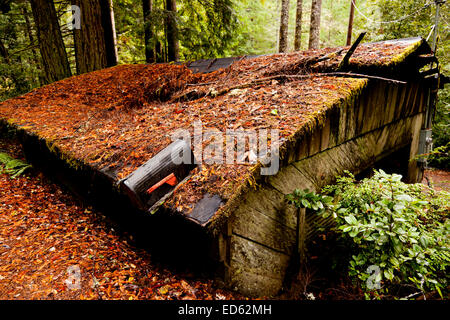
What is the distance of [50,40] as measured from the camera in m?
7.22

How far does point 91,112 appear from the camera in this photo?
438cm

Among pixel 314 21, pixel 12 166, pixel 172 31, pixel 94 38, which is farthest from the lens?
pixel 314 21

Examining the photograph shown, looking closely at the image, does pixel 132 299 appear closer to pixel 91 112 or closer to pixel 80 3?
pixel 91 112

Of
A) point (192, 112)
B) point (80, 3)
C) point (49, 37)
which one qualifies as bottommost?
point (192, 112)

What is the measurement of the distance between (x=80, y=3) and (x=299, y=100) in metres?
7.52

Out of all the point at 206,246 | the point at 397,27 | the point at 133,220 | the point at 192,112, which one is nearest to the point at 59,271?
the point at 133,220

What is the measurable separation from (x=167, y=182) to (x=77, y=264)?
1252 millimetres

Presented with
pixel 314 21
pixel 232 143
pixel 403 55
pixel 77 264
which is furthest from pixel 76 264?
pixel 314 21

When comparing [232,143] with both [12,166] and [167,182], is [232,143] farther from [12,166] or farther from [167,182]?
[12,166]

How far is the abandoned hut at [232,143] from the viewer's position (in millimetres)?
1932

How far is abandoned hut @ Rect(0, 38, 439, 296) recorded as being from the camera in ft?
6.34

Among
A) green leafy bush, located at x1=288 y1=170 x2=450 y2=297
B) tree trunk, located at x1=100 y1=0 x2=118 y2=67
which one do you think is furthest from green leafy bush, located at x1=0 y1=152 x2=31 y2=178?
green leafy bush, located at x1=288 y1=170 x2=450 y2=297

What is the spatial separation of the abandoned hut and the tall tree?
9.45 ft

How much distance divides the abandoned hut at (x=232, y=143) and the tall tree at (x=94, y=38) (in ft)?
9.45
